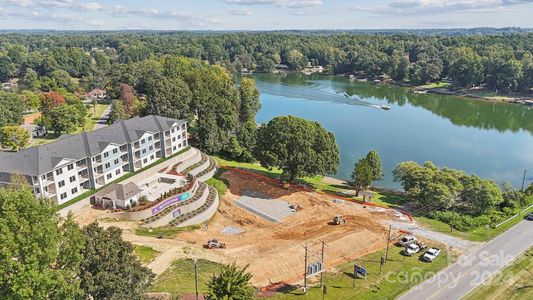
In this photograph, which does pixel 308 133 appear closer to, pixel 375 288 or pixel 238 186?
pixel 238 186

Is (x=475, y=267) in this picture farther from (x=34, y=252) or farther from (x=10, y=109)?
(x=10, y=109)

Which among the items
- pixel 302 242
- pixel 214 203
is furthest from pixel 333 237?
pixel 214 203

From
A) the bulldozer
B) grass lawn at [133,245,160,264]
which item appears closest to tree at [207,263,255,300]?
grass lawn at [133,245,160,264]

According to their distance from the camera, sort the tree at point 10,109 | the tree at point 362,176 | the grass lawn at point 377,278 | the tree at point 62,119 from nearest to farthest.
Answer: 1. the grass lawn at point 377,278
2. the tree at point 362,176
3. the tree at point 62,119
4. the tree at point 10,109

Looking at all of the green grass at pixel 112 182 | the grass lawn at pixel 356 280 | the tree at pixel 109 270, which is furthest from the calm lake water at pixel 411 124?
the tree at pixel 109 270

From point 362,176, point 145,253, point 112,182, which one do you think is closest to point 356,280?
point 145,253

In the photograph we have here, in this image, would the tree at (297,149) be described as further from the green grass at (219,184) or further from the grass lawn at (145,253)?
the grass lawn at (145,253)
